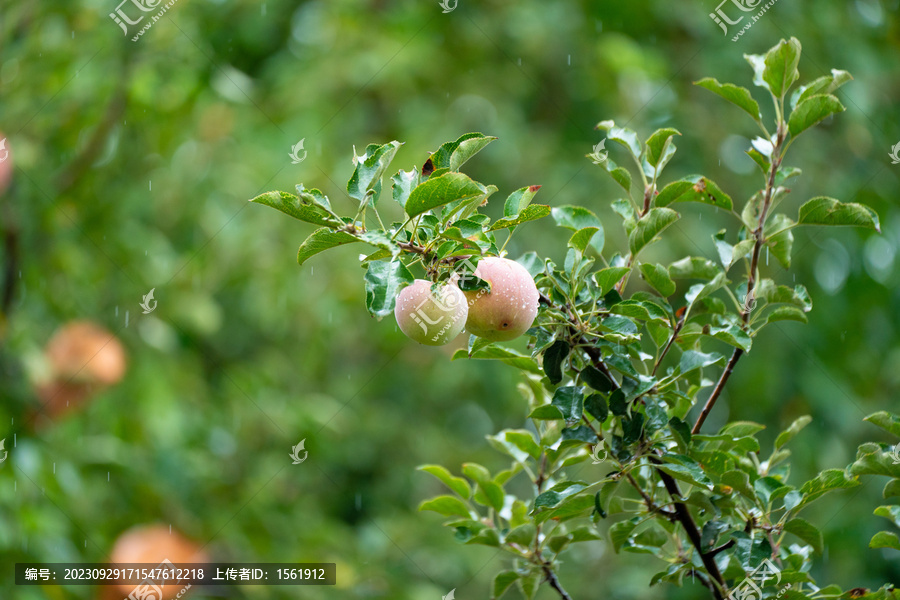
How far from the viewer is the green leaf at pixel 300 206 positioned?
0.53 m

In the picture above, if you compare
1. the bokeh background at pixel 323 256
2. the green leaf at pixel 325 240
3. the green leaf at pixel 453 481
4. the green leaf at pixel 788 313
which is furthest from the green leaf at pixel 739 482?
the bokeh background at pixel 323 256

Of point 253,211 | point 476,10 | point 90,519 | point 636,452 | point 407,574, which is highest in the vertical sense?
point 636,452

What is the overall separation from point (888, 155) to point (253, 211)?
6.76 feet

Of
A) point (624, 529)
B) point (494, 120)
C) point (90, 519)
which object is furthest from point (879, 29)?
point (90, 519)

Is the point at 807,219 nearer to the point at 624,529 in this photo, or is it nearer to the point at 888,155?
the point at 624,529

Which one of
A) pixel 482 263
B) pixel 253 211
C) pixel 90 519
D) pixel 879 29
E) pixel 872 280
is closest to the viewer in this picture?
pixel 482 263

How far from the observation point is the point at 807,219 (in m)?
0.69

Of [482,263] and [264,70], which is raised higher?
[482,263]

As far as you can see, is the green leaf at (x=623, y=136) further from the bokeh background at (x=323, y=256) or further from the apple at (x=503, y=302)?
the bokeh background at (x=323, y=256)

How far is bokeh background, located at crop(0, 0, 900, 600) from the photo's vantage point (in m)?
1.74

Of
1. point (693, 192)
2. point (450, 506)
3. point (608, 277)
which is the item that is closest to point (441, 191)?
point (608, 277)

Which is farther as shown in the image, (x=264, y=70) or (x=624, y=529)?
(x=264, y=70)

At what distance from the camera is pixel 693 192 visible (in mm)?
698

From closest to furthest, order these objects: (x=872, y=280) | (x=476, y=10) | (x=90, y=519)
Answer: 1. (x=90, y=519)
2. (x=872, y=280)
3. (x=476, y=10)
